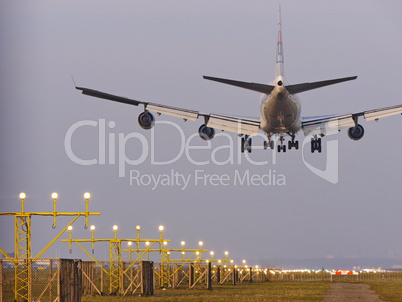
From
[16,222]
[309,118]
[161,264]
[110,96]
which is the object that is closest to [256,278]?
[161,264]

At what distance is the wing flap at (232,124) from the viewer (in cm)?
7012

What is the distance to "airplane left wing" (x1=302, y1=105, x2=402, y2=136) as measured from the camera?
66.0m

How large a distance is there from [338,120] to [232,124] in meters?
8.94

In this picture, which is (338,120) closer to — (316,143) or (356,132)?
(356,132)

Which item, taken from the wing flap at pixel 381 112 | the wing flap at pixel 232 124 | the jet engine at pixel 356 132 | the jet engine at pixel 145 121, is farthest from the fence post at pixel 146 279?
the wing flap at pixel 381 112

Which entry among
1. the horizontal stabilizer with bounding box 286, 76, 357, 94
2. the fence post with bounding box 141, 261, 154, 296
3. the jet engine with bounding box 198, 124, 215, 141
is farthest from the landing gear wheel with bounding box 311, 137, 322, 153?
the fence post with bounding box 141, 261, 154, 296

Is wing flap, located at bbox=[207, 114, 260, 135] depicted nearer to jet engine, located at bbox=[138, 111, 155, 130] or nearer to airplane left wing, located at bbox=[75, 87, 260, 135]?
airplane left wing, located at bbox=[75, 87, 260, 135]

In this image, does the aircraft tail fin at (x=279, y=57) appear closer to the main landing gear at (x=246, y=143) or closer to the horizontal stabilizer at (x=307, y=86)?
the main landing gear at (x=246, y=143)

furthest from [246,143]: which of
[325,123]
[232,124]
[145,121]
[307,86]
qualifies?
[307,86]

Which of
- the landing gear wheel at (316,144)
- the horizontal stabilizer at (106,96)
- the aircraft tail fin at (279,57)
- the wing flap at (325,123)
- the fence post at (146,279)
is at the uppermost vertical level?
the aircraft tail fin at (279,57)

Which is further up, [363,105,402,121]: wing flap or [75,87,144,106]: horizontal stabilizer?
[75,87,144,106]: horizontal stabilizer

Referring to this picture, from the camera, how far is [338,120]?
222 ft

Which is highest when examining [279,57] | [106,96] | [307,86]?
[279,57]

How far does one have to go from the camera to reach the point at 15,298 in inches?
1507
